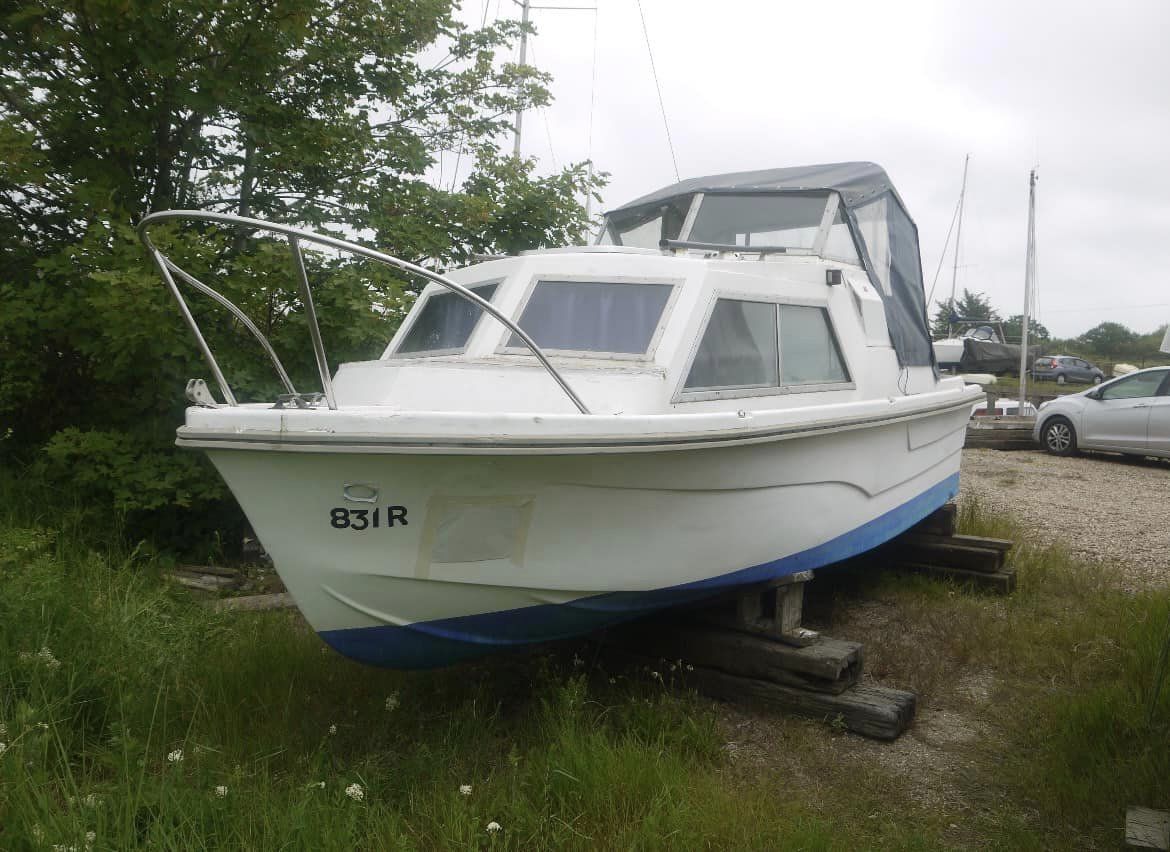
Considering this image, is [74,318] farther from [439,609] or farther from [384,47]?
[439,609]

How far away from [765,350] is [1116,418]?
9.47 m

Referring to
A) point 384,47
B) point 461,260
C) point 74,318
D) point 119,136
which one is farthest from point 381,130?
point 74,318

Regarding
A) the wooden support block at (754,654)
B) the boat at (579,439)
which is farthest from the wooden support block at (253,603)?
the wooden support block at (754,654)

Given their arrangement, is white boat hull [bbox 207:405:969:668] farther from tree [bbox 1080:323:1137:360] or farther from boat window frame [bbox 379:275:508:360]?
tree [bbox 1080:323:1137:360]

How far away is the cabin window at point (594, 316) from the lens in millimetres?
3738

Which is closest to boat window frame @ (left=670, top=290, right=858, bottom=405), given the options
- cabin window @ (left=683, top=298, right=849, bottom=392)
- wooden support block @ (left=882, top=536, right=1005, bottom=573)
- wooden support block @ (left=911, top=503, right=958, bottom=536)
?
cabin window @ (left=683, top=298, right=849, bottom=392)

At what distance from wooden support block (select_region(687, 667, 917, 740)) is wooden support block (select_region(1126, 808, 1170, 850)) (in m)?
0.98

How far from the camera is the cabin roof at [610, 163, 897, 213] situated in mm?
5062

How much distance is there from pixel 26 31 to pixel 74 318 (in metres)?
1.75

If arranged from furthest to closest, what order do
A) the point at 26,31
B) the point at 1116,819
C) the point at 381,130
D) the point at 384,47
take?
the point at 381,130 → the point at 384,47 → the point at 26,31 → the point at 1116,819

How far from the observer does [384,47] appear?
687cm

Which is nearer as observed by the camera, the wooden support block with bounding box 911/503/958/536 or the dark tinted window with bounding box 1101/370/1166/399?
the wooden support block with bounding box 911/503/958/536

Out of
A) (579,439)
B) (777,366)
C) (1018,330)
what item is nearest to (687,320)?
(777,366)

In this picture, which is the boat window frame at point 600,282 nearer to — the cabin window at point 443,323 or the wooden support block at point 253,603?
the cabin window at point 443,323
